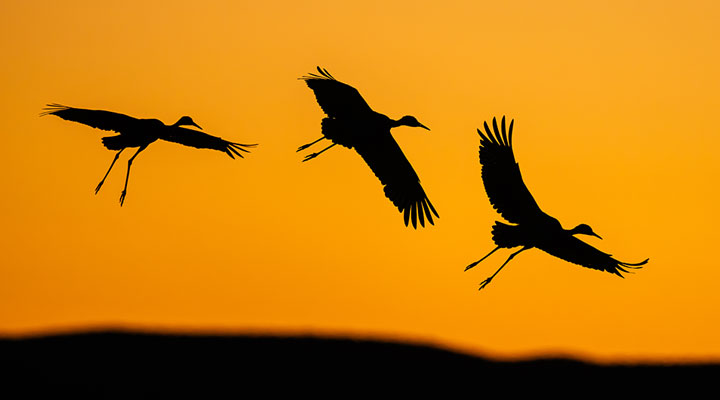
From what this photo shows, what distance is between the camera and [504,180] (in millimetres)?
15906

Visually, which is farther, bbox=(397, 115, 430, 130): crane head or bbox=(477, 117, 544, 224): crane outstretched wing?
bbox=(397, 115, 430, 130): crane head

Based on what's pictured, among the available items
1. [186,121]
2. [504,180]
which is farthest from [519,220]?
[186,121]

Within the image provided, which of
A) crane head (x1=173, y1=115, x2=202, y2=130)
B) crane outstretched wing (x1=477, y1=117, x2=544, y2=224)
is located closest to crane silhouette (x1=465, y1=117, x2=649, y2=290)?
crane outstretched wing (x1=477, y1=117, x2=544, y2=224)

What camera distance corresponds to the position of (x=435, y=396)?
31.9m

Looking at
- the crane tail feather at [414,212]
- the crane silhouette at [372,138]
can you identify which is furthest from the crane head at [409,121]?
the crane tail feather at [414,212]

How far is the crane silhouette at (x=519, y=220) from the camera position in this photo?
15703 mm

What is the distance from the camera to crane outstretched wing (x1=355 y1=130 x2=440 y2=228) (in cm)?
1753

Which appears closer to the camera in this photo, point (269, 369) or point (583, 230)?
point (583, 230)

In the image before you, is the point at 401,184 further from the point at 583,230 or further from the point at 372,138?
the point at 583,230

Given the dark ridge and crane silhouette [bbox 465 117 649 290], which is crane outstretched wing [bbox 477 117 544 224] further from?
the dark ridge

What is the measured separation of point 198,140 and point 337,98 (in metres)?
1.95

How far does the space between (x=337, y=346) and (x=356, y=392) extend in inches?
100

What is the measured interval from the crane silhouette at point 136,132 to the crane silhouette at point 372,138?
4.49 ft

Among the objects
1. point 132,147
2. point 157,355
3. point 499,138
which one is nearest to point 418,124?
point 499,138
